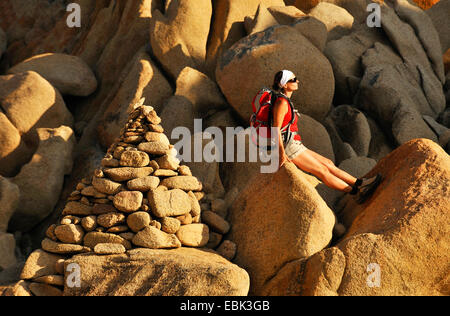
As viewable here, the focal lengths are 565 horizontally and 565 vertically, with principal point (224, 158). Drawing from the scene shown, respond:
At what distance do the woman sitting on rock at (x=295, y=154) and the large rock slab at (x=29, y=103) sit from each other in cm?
511

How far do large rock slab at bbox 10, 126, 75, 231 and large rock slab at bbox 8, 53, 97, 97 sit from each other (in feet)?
5.21

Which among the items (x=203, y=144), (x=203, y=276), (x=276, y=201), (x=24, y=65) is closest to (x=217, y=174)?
(x=203, y=144)

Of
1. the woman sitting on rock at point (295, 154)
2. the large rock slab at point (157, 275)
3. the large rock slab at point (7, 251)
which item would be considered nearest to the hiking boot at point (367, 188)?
the woman sitting on rock at point (295, 154)

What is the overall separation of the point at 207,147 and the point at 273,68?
206 centimetres

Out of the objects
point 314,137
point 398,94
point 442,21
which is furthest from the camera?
point 442,21

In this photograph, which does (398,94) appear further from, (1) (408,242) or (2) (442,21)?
(1) (408,242)

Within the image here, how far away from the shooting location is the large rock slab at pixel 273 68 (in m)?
9.48

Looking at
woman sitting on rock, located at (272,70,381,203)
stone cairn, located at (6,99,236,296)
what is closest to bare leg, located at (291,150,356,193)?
woman sitting on rock, located at (272,70,381,203)

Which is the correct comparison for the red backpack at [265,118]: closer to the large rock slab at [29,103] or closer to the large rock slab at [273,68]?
the large rock slab at [273,68]

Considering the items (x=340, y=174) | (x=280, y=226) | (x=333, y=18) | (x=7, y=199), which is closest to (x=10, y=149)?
(x=7, y=199)

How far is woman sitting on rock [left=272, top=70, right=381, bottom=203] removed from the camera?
6918 millimetres

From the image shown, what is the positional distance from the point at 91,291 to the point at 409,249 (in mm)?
3364

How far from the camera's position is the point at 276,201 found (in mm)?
6723

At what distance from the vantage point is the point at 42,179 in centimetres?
964
